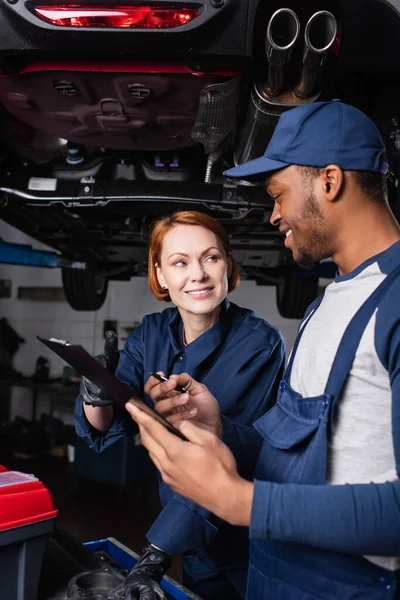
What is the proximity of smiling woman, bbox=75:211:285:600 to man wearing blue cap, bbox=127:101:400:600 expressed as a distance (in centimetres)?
37

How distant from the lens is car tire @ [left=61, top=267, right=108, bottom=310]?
4.30 m

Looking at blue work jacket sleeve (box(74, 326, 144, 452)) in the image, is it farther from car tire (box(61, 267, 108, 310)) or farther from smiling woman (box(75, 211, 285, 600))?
car tire (box(61, 267, 108, 310))

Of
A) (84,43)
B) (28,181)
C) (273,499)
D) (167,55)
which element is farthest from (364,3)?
(28,181)

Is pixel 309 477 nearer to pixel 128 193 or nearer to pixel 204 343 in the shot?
pixel 204 343

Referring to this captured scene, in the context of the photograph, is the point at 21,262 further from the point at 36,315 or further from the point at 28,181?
the point at 36,315

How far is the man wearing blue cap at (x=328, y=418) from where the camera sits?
0.68 metres

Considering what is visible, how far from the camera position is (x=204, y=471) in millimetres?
712

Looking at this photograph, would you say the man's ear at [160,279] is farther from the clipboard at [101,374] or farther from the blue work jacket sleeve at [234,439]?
the clipboard at [101,374]

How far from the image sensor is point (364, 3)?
1.52 m

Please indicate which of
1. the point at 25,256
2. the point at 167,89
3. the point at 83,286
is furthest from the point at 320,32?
the point at 83,286

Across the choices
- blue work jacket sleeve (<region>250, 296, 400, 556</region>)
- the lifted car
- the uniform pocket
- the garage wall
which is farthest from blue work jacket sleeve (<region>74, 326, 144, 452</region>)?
the garage wall

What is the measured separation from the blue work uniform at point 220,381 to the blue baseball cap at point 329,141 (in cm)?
62

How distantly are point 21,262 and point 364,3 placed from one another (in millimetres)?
2289

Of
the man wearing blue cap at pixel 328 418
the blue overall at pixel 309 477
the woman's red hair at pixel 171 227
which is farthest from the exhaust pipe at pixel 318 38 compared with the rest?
the blue overall at pixel 309 477
